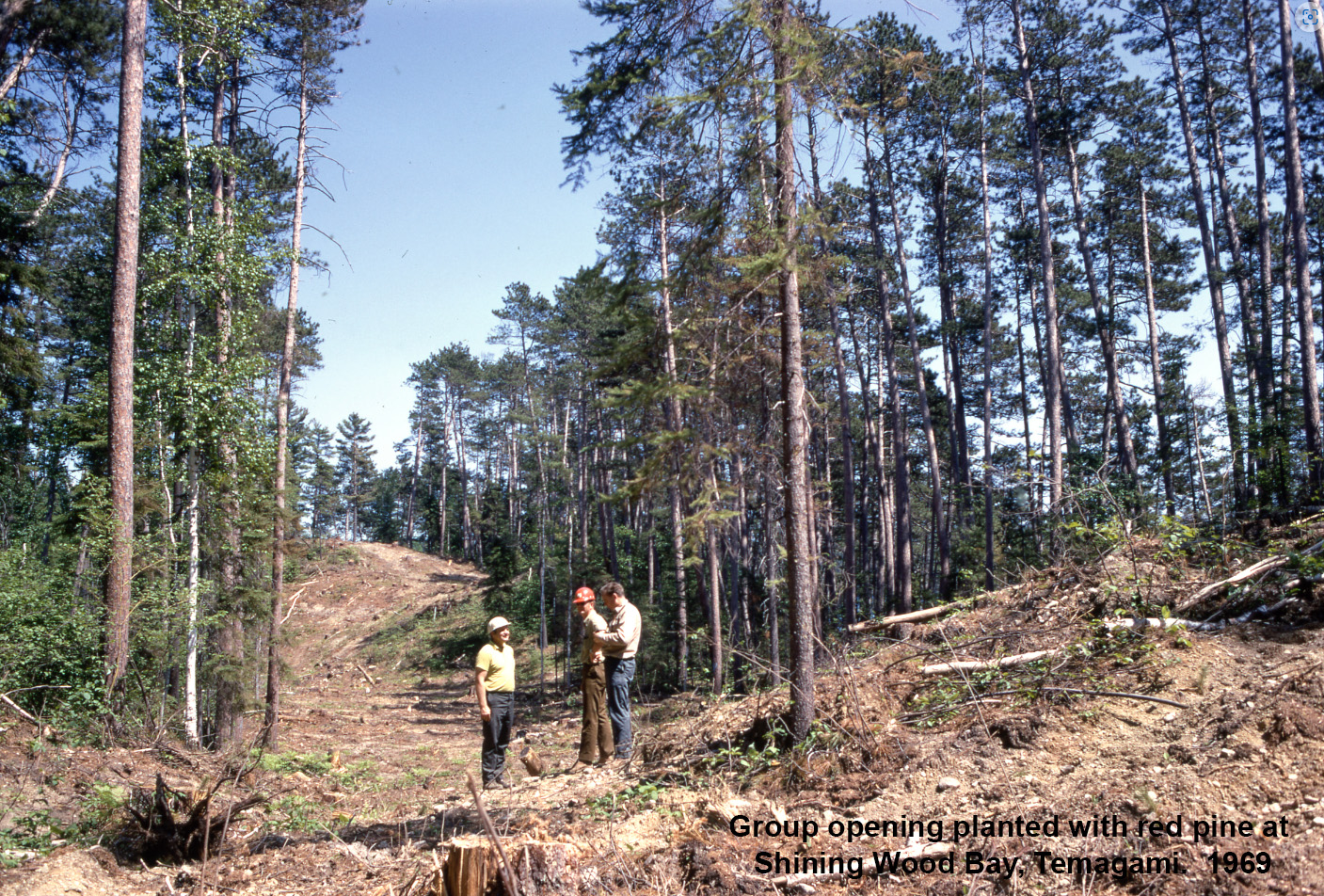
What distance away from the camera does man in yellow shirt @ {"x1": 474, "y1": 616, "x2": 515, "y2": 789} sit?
23.5 ft

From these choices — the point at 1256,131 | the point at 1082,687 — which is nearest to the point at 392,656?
the point at 1082,687

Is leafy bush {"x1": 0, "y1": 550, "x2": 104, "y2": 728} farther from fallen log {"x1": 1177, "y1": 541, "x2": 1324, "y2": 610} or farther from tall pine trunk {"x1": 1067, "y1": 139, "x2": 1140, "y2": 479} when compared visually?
tall pine trunk {"x1": 1067, "y1": 139, "x2": 1140, "y2": 479}

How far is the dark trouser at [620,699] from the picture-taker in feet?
25.3

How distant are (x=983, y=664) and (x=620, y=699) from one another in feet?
11.9

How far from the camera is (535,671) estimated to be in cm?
3150

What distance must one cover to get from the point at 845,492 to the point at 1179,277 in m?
14.7

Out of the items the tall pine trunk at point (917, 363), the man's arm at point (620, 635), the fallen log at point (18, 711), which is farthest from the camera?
the tall pine trunk at point (917, 363)

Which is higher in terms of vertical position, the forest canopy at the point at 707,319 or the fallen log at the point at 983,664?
the forest canopy at the point at 707,319

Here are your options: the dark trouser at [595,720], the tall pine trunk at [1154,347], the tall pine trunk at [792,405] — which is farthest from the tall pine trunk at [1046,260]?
the dark trouser at [595,720]

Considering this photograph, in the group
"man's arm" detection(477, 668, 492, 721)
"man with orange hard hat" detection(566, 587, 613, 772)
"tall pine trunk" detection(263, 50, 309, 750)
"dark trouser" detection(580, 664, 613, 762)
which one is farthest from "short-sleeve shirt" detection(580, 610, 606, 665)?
"tall pine trunk" detection(263, 50, 309, 750)

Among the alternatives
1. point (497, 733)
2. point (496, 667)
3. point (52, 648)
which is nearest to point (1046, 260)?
point (496, 667)

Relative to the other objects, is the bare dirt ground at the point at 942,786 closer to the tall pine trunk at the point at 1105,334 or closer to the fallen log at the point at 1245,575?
the fallen log at the point at 1245,575

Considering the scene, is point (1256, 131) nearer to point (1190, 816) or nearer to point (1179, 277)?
point (1179, 277)

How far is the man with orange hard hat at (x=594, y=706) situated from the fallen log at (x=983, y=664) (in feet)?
10.6
